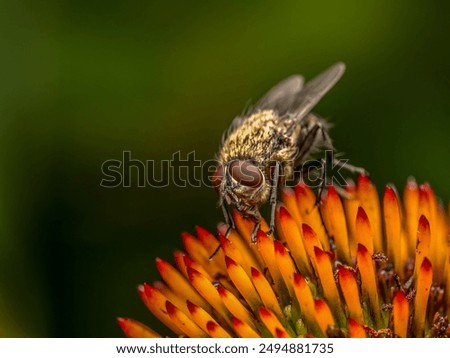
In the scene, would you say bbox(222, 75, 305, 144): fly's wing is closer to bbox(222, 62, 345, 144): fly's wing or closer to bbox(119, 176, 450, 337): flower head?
bbox(222, 62, 345, 144): fly's wing

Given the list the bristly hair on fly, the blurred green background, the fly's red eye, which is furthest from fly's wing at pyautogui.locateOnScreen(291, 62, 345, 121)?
the fly's red eye

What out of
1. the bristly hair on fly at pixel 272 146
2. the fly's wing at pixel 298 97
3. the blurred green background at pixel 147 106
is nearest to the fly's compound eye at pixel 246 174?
A: the bristly hair on fly at pixel 272 146

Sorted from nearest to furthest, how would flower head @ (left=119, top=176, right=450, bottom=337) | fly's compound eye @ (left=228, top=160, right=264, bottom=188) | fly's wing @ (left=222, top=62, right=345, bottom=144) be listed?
flower head @ (left=119, top=176, right=450, bottom=337)
fly's compound eye @ (left=228, top=160, right=264, bottom=188)
fly's wing @ (left=222, top=62, right=345, bottom=144)

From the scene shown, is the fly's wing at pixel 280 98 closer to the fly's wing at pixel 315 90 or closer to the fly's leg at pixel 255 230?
the fly's wing at pixel 315 90

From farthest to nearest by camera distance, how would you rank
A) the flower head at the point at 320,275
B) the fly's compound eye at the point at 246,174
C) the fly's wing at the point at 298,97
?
1. the fly's wing at the point at 298,97
2. the fly's compound eye at the point at 246,174
3. the flower head at the point at 320,275

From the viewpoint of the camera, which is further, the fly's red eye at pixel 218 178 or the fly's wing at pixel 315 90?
the fly's wing at pixel 315 90

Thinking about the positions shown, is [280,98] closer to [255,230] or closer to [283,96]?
[283,96]

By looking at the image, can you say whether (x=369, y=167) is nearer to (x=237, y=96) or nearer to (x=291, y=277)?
(x=237, y=96)

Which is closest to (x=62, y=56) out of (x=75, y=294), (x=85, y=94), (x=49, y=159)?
(x=85, y=94)

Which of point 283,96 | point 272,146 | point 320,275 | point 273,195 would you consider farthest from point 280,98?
point 320,275
